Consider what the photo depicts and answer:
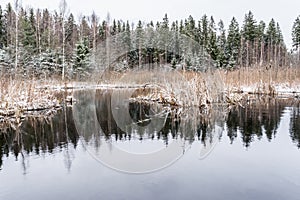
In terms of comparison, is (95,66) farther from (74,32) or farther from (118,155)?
(118,155)

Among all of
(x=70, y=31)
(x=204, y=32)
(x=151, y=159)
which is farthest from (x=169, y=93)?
(x=204, y=32)

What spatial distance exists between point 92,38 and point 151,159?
3462 cm

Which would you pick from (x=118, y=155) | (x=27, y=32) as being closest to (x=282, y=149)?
(x=118, y=155)

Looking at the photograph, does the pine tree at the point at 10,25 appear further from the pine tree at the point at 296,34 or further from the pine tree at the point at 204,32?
the pine tree at the point at 296,34

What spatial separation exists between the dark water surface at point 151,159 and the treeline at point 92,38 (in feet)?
63.4

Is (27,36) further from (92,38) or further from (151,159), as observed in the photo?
(151,159)

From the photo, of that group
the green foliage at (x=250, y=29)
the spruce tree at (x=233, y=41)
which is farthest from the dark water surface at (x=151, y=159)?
the green foliage at (x=250, y=29)

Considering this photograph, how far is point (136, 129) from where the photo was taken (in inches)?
332

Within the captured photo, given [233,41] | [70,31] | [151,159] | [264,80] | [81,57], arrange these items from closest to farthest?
[151,159]
[264,80]
[81,57]
[70,31]
[233,41]

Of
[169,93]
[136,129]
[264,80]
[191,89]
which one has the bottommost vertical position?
[136,129]

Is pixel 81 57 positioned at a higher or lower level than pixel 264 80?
higher

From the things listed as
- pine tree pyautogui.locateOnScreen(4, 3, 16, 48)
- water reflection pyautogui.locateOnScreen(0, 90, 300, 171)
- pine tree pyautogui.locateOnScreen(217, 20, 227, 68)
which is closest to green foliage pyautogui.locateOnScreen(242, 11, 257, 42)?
pine tree pyautogui.locateOnScreen(217, 20, 227, 68)

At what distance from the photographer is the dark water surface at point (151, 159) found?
404cm

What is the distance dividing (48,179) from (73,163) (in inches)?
31.5
